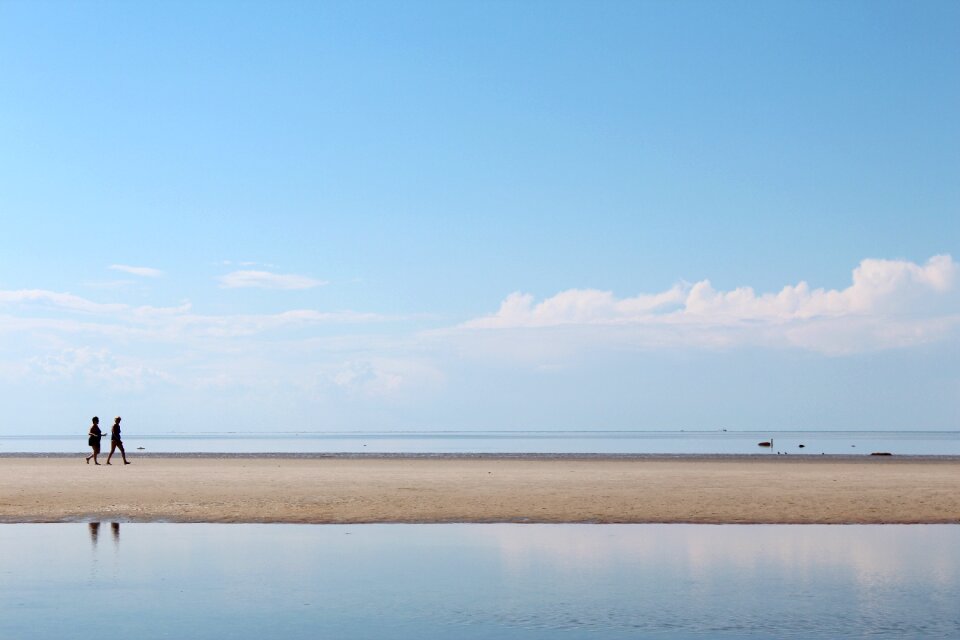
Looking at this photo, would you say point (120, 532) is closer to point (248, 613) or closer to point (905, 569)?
point (248, 613)

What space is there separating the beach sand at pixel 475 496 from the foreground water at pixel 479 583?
2.44 meters

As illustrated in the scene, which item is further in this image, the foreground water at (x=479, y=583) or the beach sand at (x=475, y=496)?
the beach sand at (x=475, y=496)

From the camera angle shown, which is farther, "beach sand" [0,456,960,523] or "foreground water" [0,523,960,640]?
"beach sand" [0,456,960,523]

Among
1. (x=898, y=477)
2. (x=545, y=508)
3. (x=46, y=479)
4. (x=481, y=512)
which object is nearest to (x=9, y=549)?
(x=481, y=512)

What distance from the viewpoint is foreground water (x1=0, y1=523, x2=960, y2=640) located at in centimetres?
1292

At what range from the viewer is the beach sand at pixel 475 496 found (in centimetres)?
2580

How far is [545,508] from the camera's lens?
2738 cm

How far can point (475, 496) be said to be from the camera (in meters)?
30.7

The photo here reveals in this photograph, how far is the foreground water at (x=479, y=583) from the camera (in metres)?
12.9

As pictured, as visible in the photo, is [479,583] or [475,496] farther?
[475,496]

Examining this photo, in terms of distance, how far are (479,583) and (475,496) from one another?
14737mm

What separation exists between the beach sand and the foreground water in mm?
2441

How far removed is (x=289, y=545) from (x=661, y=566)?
7.69 metres

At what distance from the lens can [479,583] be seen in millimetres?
16031
